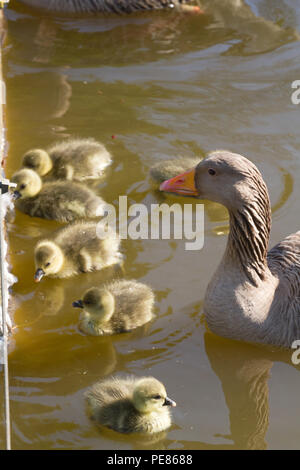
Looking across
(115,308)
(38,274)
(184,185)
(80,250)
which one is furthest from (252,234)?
(38,274)

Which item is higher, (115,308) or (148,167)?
(148,167)

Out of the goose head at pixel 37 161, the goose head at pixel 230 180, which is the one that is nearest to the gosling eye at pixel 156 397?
the goose head at pixel 230 180

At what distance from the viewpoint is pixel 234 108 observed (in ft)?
19.5

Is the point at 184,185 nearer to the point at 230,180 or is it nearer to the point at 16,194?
the point at 230,180

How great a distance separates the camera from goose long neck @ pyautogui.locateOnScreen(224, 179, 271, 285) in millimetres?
3637

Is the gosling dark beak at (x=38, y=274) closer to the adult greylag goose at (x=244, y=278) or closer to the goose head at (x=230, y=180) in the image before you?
the adult greylag goose at (x=244, y=278)

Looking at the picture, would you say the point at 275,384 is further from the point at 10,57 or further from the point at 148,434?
the point at 10,57

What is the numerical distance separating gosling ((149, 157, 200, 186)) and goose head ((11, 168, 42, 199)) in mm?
731

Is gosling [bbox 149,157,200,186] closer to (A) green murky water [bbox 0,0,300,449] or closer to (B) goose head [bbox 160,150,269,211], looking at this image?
(A) green murky water [bbox 0,0,300,449]

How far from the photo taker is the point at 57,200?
4.71 metres

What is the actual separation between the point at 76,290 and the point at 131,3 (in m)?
4.05

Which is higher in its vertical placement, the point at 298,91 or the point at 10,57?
the point at 10,57

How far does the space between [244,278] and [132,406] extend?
880 millimetres
